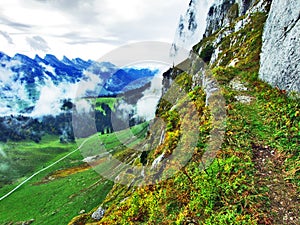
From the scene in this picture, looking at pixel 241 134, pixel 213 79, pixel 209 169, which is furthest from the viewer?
pixel 213 79

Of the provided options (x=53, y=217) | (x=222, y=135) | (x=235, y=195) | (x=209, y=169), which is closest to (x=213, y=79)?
(x=222, y=135)

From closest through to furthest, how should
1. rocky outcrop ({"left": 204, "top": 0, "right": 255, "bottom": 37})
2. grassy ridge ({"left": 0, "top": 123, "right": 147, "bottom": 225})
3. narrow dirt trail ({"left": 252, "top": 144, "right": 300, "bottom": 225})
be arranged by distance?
narrow dirt trail ({"left": 252, "top": 144, "right": 300, "bottom": 225}), rocky outcrop ({"left": 204, "top": 0, "right": 255, "bottom": 37}), grassy ridge ({"left": 0, "top": 123, "right": 147, "bottom": 225})

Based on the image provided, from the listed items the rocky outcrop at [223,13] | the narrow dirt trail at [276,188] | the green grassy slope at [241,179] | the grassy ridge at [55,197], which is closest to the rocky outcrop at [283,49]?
the green grassy slope at [241,179]

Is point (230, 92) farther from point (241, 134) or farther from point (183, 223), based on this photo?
point (183, 223)

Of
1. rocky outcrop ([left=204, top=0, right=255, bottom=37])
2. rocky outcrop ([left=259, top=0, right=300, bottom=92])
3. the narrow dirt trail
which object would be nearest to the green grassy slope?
the narrow dirt trail

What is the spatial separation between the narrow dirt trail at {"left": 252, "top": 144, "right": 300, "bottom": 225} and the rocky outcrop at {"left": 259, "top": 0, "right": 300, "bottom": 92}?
6.00m

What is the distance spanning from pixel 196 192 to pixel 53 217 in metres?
104

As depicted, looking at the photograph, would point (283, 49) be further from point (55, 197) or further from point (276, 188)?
point (55, 197)

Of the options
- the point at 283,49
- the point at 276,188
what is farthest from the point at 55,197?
the point at 276,188

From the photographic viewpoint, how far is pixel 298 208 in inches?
369

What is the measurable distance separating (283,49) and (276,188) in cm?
1269

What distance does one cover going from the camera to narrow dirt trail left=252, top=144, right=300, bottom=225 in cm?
919

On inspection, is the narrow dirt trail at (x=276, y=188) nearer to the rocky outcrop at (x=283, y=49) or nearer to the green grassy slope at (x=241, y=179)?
→ the green grassy slope at (x=241, y=179)

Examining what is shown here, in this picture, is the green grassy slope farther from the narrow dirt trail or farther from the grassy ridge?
the grassy ridge
